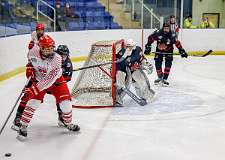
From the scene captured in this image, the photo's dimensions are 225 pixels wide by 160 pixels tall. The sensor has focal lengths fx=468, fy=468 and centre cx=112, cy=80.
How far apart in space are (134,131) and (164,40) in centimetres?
247

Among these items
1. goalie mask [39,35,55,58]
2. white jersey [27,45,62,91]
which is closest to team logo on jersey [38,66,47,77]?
white jersey [27,45,62,91]

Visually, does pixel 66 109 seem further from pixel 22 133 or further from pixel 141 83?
pixel 141 83

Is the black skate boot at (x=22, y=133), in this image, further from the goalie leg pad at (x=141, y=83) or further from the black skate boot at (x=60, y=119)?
the goalie leg pad at (x=141, y=83)

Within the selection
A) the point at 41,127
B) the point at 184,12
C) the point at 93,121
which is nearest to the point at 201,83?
the point at 93,121

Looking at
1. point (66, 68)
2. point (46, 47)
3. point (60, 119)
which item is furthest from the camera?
point (66, 68)

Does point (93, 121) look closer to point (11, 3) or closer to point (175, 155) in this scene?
point (175, 155)

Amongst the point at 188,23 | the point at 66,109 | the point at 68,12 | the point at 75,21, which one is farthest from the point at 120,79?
the point at 188,23

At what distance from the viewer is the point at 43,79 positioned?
11.6 feet

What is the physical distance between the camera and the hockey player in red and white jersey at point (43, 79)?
349cm

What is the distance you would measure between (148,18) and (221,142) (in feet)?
21.4

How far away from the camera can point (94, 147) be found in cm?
347

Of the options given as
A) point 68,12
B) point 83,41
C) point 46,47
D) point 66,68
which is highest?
point 68,12

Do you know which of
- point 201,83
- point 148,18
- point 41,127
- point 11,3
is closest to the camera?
point 41,127

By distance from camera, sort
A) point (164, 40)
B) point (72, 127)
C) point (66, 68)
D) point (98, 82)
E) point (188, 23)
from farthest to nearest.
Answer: point (188, 23), point (164, 40), point (98, 82), point (66, 68), point (72, 127)
